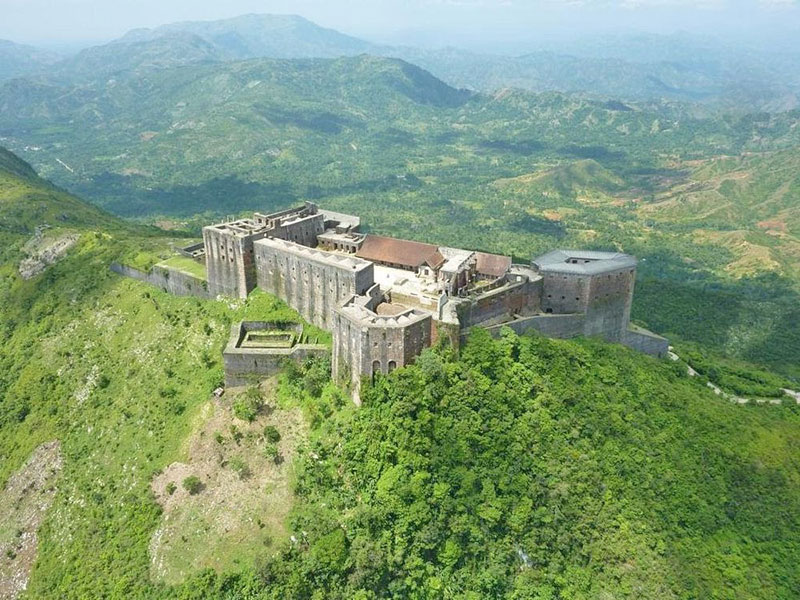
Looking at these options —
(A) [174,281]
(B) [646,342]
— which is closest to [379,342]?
(A) [174,281]

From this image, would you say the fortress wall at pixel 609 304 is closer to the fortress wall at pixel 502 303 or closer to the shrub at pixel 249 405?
the fortress wall at pixel 502 303

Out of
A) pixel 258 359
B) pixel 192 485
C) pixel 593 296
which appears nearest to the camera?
pixel 192 485

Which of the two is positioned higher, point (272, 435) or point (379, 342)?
point (379, 342)

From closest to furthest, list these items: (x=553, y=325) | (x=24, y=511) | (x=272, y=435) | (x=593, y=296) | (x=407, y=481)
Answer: (x=407, y=481)
(x=272, y=435)
(x=24, y=511)
(x=553, y=325)
(x=593, y=296)

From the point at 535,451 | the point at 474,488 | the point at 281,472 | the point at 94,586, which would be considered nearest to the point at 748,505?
the point at 535,451

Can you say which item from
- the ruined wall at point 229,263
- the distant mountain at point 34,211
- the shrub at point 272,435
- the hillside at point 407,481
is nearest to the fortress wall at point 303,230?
the ruined wall at point 229,263

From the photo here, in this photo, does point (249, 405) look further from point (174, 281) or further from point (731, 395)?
point (731, 395)

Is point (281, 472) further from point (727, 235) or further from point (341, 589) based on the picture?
point (727, 235)
